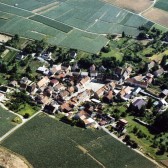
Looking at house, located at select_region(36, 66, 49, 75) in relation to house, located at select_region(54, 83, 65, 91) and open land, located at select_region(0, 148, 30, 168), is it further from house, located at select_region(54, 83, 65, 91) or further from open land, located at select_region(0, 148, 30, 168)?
open land, located at select_region(0, 148, 30, 168)

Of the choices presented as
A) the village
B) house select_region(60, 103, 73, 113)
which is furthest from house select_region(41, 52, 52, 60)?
house select_region(60, 103, 73, 113)

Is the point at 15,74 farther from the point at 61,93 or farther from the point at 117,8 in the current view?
the point at 117,8

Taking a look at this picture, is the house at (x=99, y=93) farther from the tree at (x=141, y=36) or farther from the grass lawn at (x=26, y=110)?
the tree at (x=141, y=36)

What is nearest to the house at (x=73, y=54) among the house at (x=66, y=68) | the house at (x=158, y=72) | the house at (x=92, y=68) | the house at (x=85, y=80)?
the house at (x=66, y=68)

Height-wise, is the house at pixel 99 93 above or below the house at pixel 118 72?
below

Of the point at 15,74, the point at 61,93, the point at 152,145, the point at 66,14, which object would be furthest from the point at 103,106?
the point at 66,14

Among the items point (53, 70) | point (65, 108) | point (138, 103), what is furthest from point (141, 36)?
point (65, 108)
